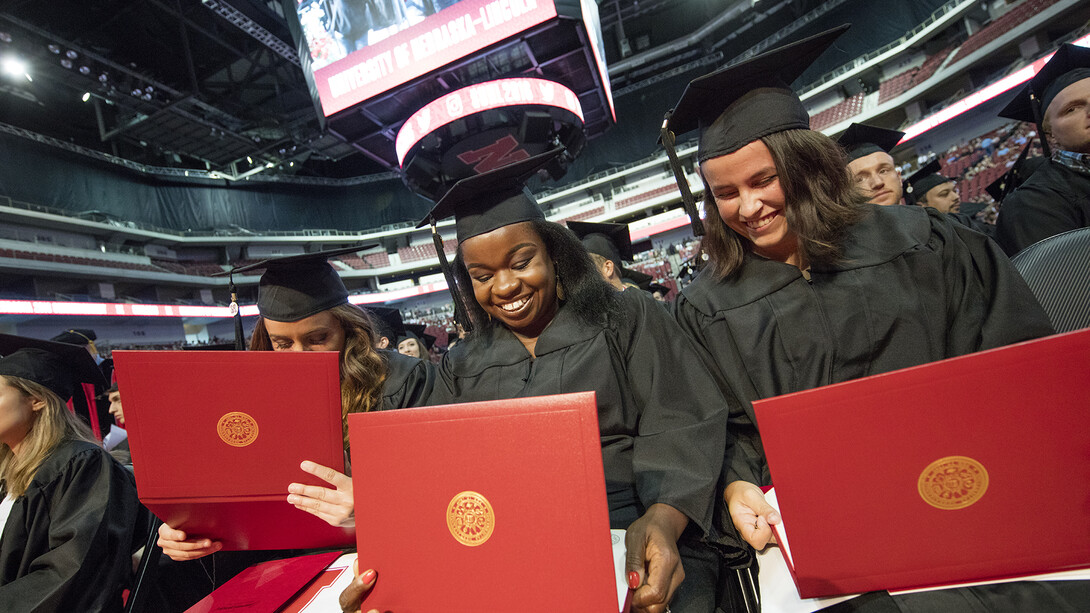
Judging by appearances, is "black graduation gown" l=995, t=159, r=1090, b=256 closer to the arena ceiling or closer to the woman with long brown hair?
the woman with long brown hair

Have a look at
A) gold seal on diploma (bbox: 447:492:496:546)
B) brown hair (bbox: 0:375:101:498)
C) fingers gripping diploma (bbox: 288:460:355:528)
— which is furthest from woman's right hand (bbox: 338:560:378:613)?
brown hair (bbox: 0:375:101:498)

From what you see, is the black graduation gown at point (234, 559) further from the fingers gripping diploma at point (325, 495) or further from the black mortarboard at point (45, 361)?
the black mortarboard at point (45, 361)

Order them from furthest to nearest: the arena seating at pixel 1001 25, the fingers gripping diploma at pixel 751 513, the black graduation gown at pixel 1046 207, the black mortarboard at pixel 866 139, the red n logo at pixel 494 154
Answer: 1. the arena seating at pixel 1001 25
2. the red n logo at pixel 494 154
3. the black mortarboard at pixel 866 139
4. the black graduation gown at pixel 1046 207
5. the fingers gripping diploma at pixel 751 513

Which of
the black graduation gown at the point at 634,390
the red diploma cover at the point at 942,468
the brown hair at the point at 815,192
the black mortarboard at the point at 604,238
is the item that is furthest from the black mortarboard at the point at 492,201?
the black mortarboard at the point at 604,238

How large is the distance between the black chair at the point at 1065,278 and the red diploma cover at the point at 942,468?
1.25 meters

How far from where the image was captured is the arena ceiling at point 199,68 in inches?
662

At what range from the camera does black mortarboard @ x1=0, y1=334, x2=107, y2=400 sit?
2.43 meters

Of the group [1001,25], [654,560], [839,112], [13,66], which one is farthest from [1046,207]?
[839,112]

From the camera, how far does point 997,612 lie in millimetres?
954

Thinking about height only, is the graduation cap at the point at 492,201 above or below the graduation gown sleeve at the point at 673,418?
above

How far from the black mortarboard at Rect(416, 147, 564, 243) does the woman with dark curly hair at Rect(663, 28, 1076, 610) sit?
592 mm

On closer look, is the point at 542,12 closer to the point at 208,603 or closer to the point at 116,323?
the point at 208,603

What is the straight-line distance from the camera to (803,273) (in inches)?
70.3

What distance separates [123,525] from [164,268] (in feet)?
87.7
